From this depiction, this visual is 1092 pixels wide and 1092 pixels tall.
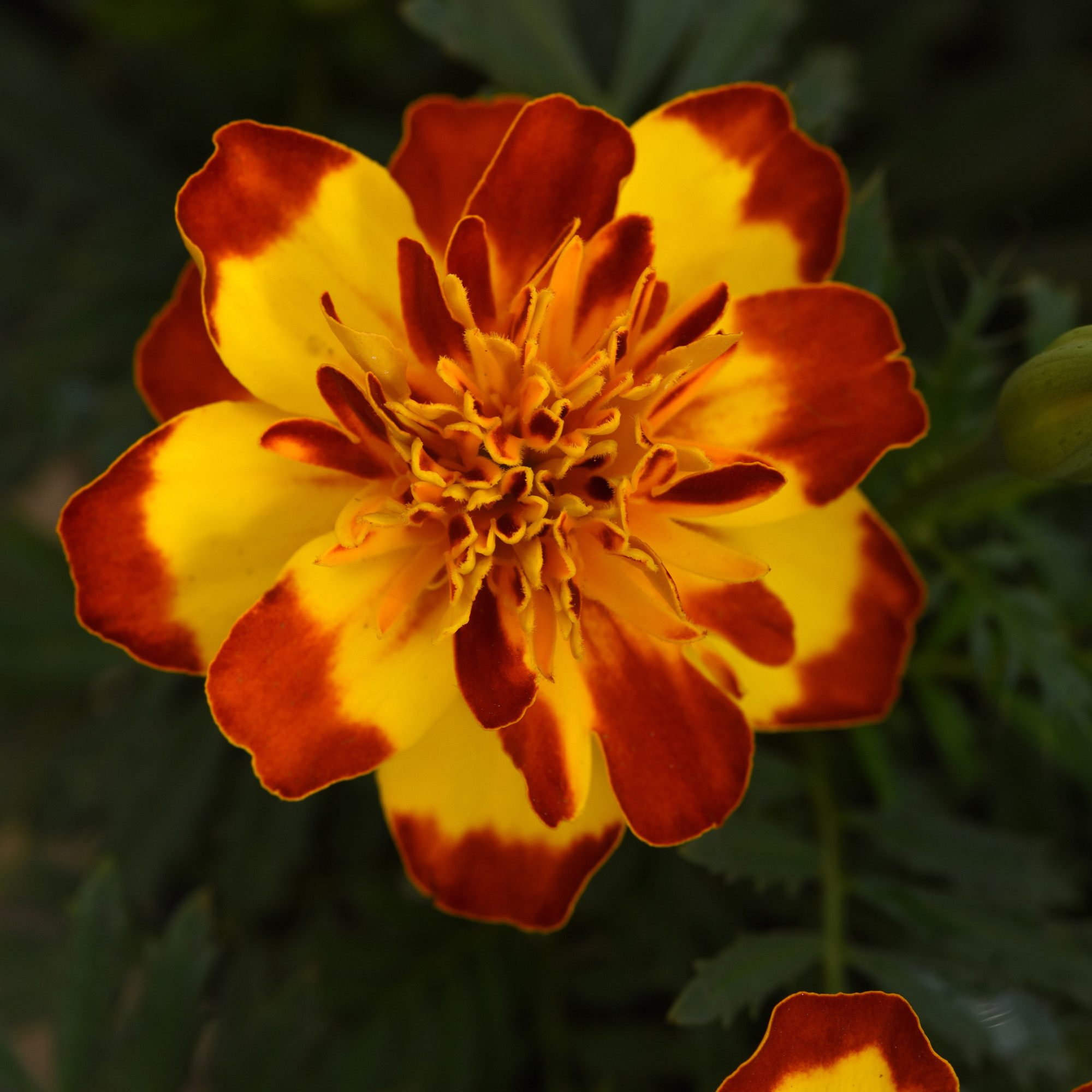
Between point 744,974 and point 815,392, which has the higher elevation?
point 815,392

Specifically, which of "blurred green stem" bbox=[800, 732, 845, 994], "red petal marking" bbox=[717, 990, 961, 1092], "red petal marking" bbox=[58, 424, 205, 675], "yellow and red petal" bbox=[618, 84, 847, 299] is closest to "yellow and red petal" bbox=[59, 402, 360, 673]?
"red petal marking" bbox=[58, 424, 205, 675]

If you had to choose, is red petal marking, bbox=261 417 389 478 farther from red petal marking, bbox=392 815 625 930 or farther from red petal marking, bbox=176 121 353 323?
red petal marking, bbox=392 815 625 930

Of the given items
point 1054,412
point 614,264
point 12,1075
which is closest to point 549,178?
point 614,264

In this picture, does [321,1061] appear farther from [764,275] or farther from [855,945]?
[764,275]

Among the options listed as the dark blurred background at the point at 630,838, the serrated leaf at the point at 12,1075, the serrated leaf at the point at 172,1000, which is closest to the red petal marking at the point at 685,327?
the dark blurred background at the point at 630,838

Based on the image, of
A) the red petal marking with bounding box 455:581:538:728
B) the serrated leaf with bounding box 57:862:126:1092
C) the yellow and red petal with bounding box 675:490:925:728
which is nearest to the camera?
the red petal marking with bounding box 455:581:538:728

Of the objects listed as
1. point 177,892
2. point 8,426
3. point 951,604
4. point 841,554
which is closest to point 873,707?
point 841,554

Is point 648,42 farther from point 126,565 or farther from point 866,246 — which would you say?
point 126,565
